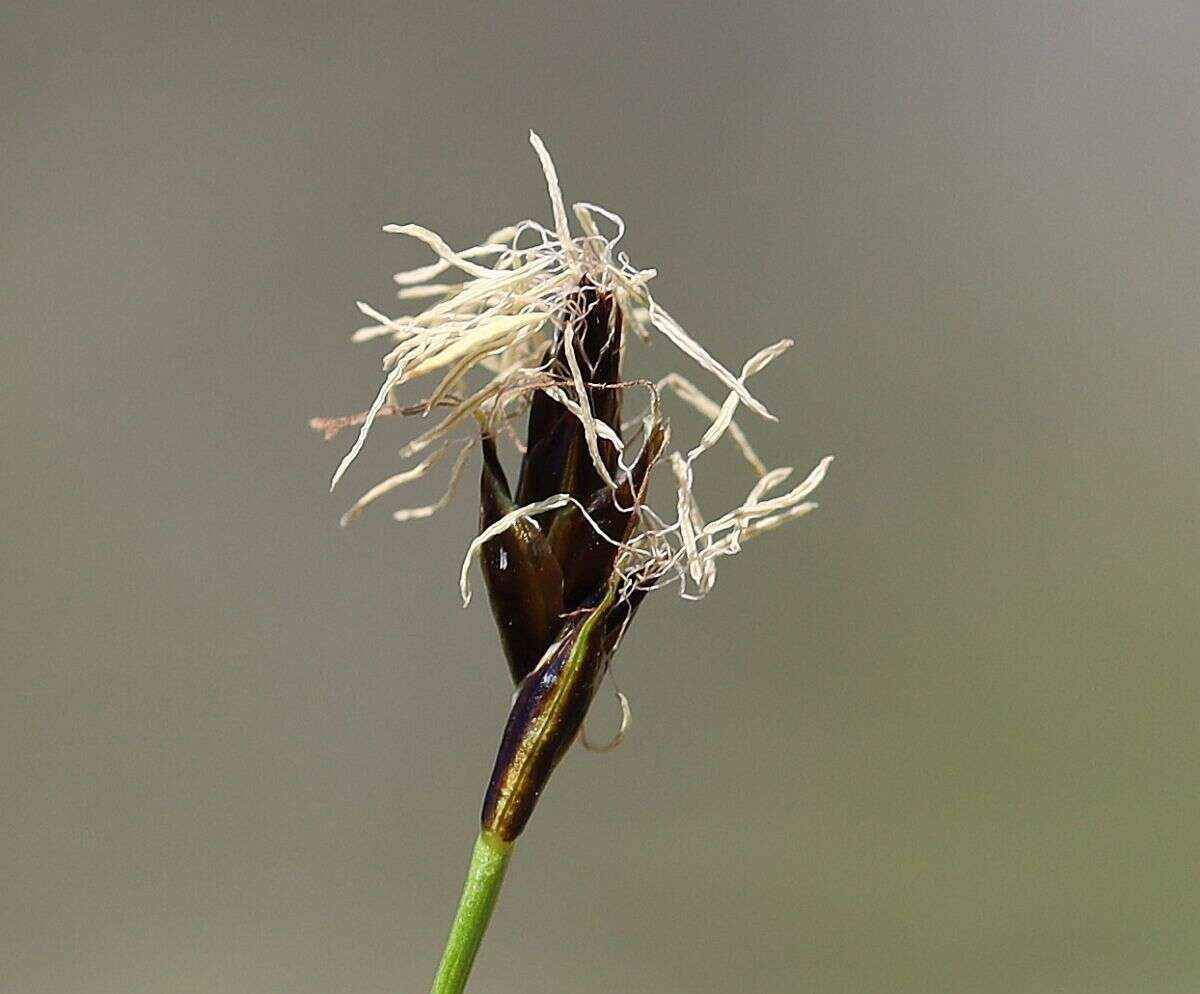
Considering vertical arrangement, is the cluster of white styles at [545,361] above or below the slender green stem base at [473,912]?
above

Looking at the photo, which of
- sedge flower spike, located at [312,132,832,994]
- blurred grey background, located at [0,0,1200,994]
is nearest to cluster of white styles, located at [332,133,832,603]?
sedge flower spike, located at [312,132,832,994]

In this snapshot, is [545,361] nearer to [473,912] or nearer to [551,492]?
[551,492]

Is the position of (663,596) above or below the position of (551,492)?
above

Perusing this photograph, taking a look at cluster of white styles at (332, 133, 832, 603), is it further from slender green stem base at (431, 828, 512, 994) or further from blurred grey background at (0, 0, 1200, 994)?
blurred grey background at (0, 0, 1200, 994)

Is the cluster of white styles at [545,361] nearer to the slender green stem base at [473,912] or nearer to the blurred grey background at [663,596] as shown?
the slender green stem base at [473,912]

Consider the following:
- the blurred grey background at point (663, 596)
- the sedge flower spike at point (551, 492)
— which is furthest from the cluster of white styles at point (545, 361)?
the blurred grey background at point (663, 596)

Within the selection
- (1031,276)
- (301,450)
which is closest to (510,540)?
(301,450)

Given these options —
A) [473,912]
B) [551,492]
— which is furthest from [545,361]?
[473,912]
